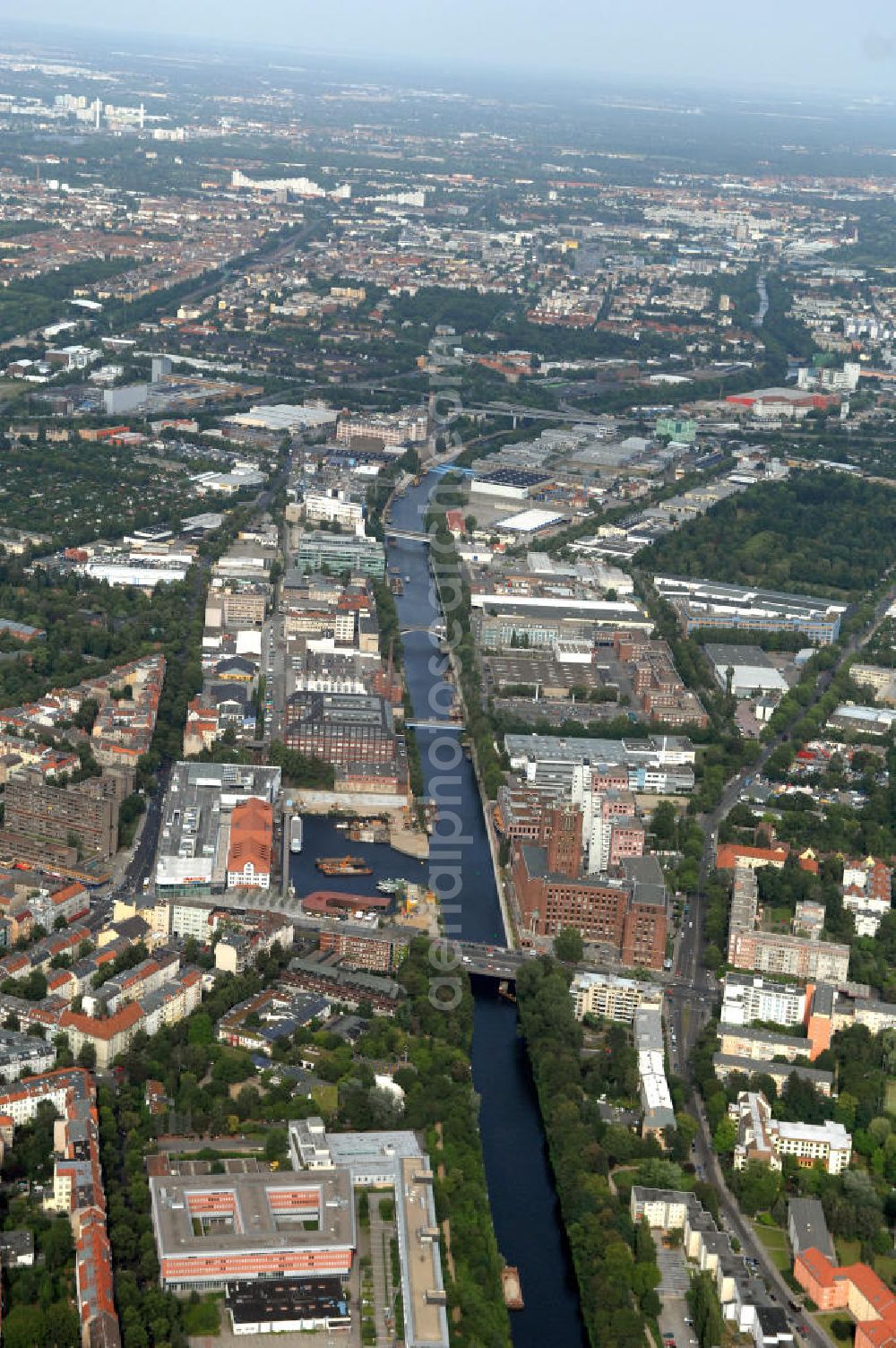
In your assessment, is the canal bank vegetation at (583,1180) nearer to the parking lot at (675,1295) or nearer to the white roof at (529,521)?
the parking lot at (675,1295)

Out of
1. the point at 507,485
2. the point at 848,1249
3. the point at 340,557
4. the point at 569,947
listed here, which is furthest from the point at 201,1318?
the point at 507,485

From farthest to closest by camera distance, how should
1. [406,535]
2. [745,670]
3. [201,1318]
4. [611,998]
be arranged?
[406,535]
[745,670]
[611,998]
[201,1318]

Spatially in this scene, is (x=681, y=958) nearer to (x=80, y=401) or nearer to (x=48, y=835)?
(x=48, y=835)

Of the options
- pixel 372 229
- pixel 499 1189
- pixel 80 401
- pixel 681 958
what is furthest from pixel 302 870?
pixel 372 229

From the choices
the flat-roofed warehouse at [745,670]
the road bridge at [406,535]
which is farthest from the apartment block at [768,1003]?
the road bridge at [406,535]

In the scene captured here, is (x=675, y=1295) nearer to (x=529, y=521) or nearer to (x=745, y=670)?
(x=745, y=670)

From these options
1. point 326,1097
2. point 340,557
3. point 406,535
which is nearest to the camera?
point 326,1097
